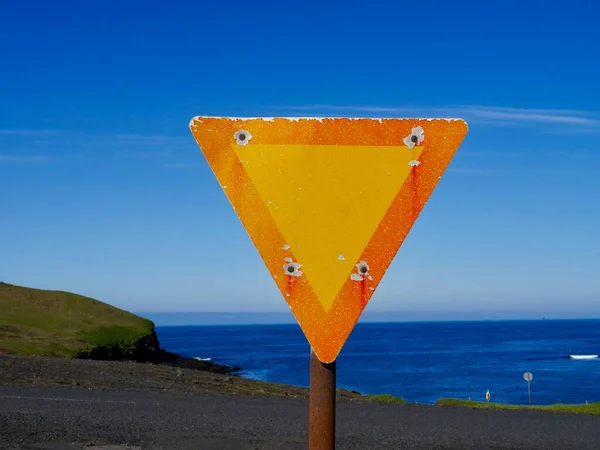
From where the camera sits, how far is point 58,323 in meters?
43.4

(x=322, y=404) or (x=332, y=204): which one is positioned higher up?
(x=332, y=204)

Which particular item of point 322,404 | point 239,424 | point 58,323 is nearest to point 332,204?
point 322,404

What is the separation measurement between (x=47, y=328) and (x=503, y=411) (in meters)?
31.8

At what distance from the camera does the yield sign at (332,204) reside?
2.63 meters

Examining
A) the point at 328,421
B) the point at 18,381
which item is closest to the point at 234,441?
the point at 328,421

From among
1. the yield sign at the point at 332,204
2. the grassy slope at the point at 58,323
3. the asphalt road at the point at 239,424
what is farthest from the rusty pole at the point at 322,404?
the grassy slope at the point at 58,323

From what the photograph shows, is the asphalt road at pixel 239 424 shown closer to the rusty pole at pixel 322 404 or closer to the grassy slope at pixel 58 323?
the rusty pole at pixel 322 404

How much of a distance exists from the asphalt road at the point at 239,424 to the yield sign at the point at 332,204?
25.1 ft

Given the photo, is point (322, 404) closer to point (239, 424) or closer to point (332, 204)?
point (332, 204)

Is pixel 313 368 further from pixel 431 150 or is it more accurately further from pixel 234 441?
pixel 234 441

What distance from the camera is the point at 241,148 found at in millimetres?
2678

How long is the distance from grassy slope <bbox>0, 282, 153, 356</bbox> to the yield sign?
31309 millimetres

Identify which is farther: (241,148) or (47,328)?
(47,328)

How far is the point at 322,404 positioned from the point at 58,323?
43.8 meters
